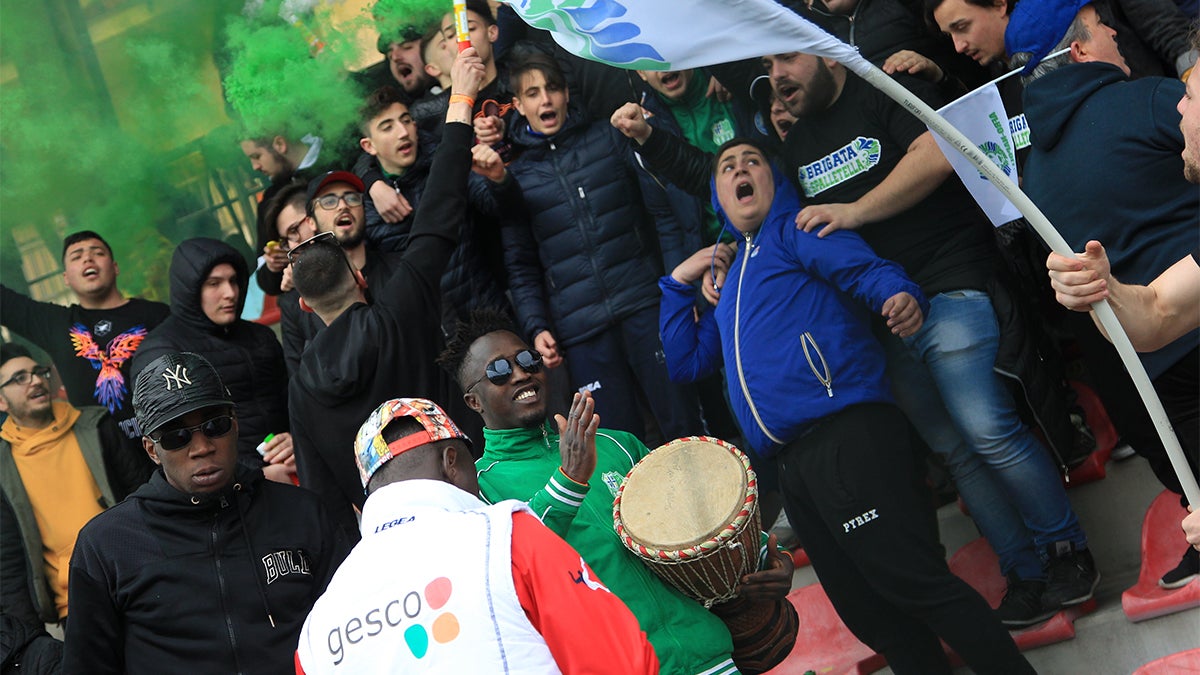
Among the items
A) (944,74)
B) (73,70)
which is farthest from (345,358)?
(73,70)

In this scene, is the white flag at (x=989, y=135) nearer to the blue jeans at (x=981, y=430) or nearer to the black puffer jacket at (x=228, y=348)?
the blue jeans at (x=981, y=430)

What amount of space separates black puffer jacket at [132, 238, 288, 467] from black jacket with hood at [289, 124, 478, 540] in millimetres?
823

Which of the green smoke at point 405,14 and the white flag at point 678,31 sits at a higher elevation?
the green smoke at point 405,14

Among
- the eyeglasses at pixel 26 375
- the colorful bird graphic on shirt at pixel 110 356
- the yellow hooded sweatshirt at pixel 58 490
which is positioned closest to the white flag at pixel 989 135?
the colorful bird graphic on shirt at pixel 110 356

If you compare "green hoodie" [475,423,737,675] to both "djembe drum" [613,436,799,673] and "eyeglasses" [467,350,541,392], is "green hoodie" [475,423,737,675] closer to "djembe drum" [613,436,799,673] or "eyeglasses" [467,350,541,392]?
"djembe drum" [613,436,799,673]

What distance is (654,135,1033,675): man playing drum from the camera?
4.81m

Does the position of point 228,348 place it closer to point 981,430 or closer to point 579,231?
point 579,231

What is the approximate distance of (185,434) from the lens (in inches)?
166

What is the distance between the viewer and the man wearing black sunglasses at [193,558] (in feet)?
13.5

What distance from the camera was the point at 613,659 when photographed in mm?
2770

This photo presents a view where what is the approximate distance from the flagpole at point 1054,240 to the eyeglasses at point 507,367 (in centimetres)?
149

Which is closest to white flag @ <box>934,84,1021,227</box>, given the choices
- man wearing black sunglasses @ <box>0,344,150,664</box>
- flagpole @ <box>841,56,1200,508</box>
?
flagpole @ <box>841,56,1200,508</box>

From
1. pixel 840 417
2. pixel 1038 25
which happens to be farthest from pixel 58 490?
pixel 1038 25

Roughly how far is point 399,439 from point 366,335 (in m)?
1.72
